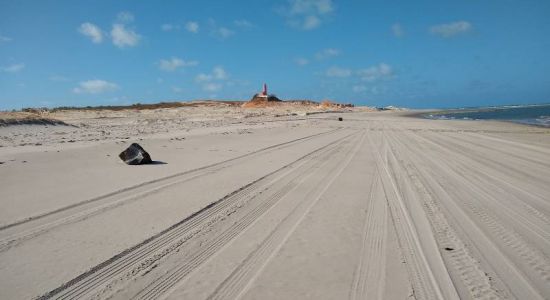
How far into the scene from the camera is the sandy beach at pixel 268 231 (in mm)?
3191

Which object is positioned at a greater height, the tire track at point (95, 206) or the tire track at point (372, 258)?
the tire track at point (95, 206)

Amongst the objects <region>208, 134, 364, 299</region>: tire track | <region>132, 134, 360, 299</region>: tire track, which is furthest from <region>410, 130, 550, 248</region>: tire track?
<region>132, 134, 360, 299</region>: tire track

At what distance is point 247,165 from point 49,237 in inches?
196

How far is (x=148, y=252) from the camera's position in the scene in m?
3.79

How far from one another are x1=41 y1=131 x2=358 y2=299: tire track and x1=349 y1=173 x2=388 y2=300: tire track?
173cm

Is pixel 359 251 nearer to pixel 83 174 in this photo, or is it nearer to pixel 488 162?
pixel 83 174

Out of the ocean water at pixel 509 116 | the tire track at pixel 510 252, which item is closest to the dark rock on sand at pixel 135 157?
the tire track at pixel 510 252

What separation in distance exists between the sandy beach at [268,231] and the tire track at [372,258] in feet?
0.05

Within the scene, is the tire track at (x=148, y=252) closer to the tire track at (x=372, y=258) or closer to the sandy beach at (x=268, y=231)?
the sandy beach at (x=268, y=231)

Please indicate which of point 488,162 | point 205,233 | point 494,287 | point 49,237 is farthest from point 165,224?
point 488,162

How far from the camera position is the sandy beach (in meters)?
3.19

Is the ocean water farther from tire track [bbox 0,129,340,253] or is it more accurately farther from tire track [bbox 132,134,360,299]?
tire track [bbox 132,134,360,299]

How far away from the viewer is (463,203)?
5.81 metres

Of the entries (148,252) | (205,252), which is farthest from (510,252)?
(148,252)
